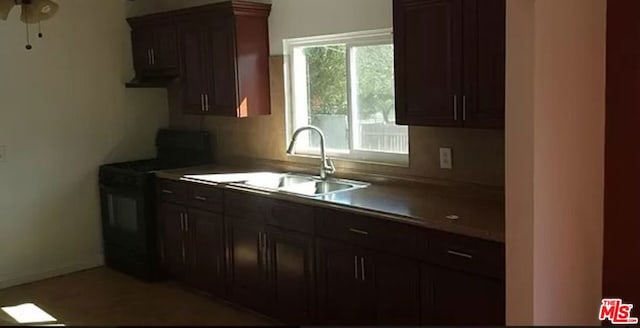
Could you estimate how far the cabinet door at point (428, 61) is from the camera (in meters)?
3.38

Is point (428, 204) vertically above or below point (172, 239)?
above

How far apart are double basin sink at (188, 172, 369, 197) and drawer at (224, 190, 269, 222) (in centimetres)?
7

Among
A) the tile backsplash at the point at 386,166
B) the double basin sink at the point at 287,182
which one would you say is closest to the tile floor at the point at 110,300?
the double basin sink at the point at 287,182

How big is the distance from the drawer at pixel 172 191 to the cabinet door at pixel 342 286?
1448 millimetres

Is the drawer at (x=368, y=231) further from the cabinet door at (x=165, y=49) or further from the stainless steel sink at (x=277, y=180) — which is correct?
the cabinet door at (x=165, y=49)

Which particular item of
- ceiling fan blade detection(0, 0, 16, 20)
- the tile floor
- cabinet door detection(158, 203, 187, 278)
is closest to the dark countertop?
cabinet door detection(158, 203, 187, 278)

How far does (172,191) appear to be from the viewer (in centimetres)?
492

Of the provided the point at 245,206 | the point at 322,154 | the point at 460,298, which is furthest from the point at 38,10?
the point at 460,298

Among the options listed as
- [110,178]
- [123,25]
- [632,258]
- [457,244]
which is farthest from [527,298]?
[123,25]

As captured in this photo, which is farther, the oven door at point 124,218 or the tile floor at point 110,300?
the oven door at point 124,218

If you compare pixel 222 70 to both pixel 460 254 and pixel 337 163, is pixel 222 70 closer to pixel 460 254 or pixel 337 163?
pixel 337 163

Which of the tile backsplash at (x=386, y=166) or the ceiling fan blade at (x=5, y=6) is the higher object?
the ceiling fan blade at (x=5, y=6)

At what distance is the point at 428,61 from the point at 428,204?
74cm

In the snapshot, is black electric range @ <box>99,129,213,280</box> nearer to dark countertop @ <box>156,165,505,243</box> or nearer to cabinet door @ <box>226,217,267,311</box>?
cabinet door @ <box>226,217,267,311</box>
